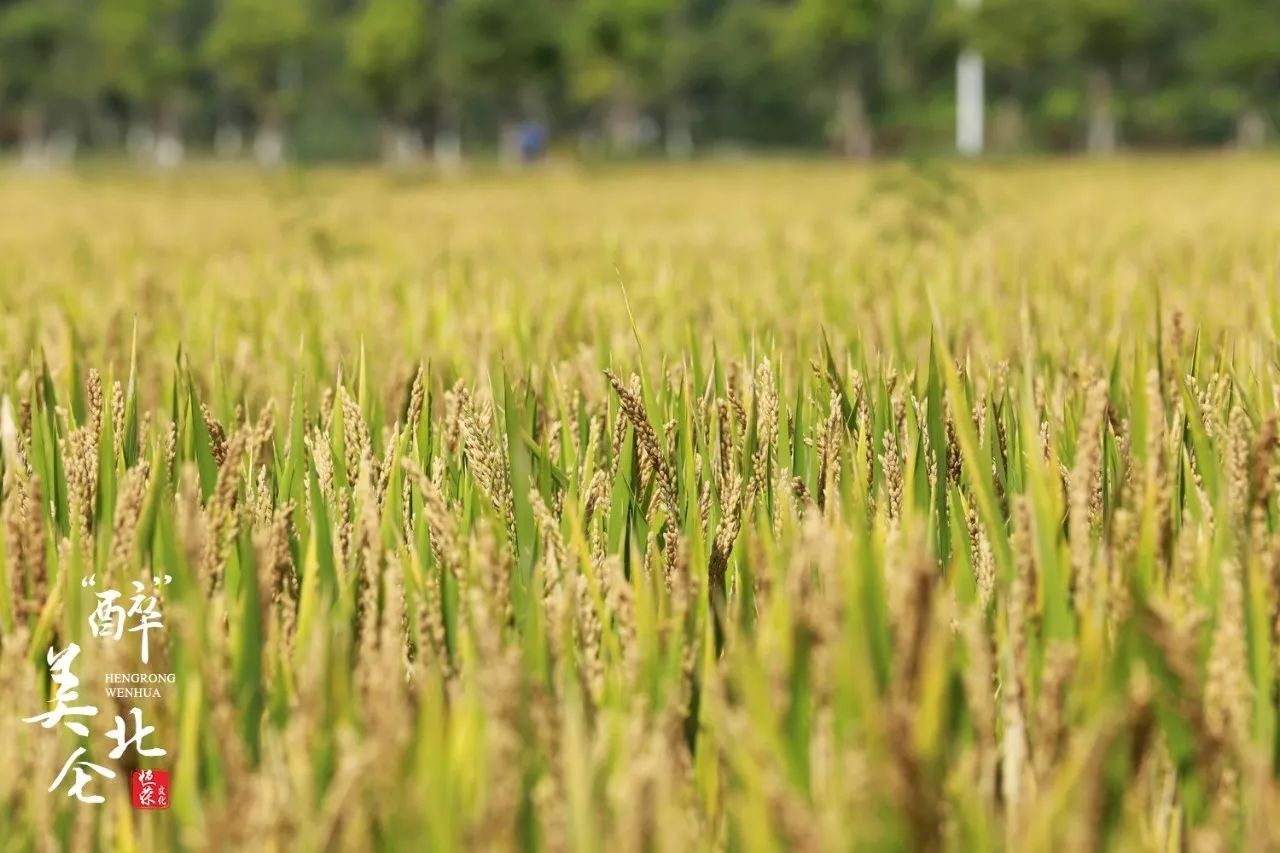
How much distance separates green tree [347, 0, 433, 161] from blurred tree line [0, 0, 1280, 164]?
10 cm

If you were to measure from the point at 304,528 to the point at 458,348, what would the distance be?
1088 mm

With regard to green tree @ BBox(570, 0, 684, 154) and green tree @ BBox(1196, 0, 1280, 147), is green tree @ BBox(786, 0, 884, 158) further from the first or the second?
green tree @ BBox(1196, 0, 1280, 147)

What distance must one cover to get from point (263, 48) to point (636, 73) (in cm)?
1634

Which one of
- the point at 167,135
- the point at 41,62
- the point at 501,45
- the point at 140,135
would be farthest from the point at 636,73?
the point at 140,135

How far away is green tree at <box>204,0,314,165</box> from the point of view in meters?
60.1

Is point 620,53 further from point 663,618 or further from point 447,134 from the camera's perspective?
point 663,618

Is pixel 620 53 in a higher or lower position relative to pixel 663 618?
higher

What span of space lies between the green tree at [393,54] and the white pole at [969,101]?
20973 mm

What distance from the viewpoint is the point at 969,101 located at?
4238 cm

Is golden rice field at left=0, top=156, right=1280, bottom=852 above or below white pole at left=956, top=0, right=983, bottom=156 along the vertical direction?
below

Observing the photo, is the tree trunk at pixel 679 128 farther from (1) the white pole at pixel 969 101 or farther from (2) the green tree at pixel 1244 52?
(2) the green tree at pixel 1244 52

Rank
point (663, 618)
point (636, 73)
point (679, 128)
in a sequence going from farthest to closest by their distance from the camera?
point (679, 128), point (636, 73), point (663, 618)
